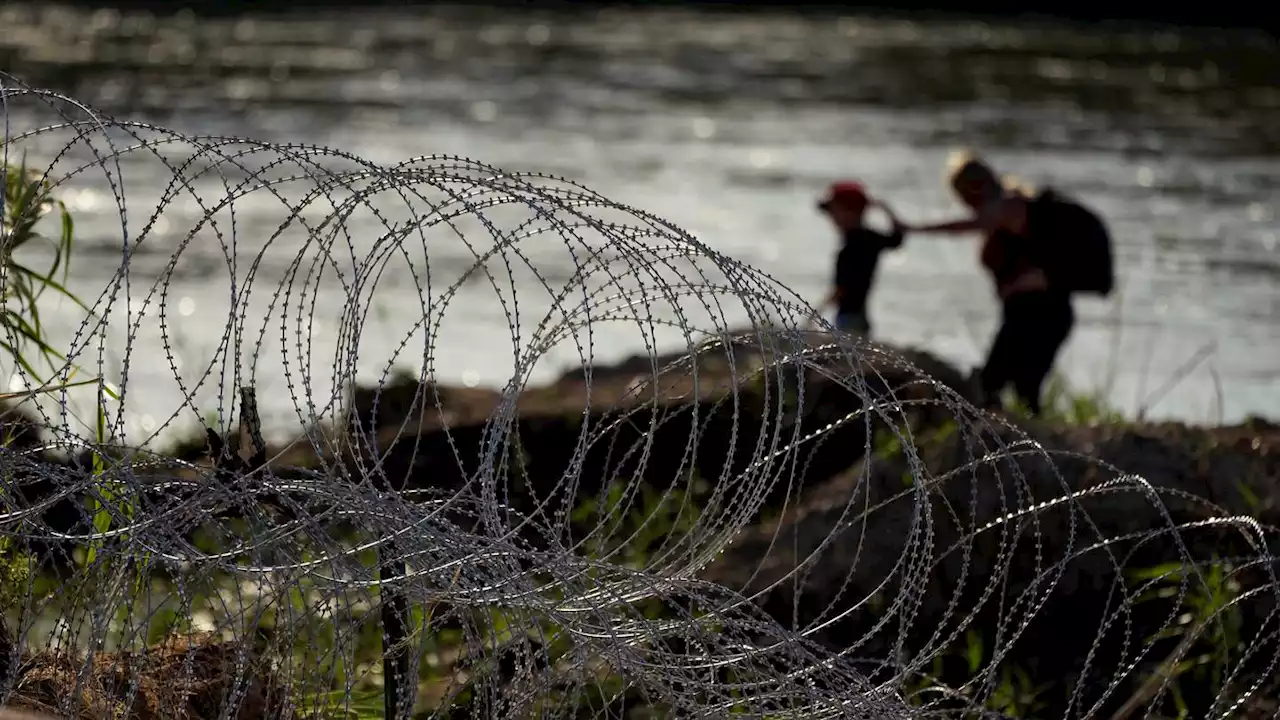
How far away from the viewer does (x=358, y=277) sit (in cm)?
358

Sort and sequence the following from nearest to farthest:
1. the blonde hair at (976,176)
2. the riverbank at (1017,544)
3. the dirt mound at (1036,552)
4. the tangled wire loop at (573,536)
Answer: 1. the tangled wire loop at (573,536)
2. the riverbank at (1017,544)
3. the dirt mound at (1036,552)
4. the blonde hair at (976,176)

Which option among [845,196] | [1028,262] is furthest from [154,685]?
[845,196]

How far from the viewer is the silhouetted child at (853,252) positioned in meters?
9.17

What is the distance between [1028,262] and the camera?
875cm

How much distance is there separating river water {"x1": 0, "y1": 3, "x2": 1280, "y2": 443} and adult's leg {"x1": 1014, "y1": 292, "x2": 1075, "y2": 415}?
2.65ft

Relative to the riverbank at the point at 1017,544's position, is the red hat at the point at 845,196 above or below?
above

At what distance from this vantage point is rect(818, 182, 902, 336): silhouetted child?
917cm

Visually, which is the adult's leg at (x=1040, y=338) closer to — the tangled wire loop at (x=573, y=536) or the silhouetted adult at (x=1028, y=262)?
the silhouetted adult at (x=1028, y=262)

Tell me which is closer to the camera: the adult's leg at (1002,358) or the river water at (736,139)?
the adult's leg at (1002,358)

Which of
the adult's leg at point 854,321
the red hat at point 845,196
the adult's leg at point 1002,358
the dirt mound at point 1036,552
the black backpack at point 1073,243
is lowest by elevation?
the dirt mound at point 1036,552

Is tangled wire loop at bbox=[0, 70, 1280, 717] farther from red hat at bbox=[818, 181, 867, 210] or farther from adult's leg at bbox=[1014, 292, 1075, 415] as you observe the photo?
red hat at bbox=[818, 181, 867, 210]

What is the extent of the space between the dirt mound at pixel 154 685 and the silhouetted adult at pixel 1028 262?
4956mm

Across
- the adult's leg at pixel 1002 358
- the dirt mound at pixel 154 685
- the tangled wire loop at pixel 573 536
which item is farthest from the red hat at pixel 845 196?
→ the dirt mound at pixel 154 685

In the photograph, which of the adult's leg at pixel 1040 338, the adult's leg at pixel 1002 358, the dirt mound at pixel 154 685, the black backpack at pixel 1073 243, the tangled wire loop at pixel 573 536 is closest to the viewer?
the tangled wire loop at pixel 573 536
